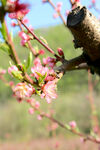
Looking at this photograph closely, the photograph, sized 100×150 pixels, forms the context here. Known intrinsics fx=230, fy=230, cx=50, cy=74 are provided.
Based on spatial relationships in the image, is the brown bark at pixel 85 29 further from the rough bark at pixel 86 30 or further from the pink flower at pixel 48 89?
the pink flower at pixel 48 89

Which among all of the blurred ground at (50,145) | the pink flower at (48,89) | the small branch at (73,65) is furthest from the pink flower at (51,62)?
the blurred ground at (50,145)

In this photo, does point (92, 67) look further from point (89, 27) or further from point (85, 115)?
point (85, 115)

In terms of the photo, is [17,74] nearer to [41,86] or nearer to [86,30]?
[41,86]

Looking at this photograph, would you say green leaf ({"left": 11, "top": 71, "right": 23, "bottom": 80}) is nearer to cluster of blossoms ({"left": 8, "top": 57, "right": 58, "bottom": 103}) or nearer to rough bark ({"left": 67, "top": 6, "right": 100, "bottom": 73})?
cluster of blossoms ({"left": 8, "top": 57, "right": 58, "bottom": 103})

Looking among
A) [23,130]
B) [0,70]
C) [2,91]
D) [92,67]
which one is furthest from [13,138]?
[92,67]

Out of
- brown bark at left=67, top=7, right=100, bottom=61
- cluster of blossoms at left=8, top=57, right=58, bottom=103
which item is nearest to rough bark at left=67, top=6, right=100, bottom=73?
brown bark at left=67, top=7, right=100, bottom=61

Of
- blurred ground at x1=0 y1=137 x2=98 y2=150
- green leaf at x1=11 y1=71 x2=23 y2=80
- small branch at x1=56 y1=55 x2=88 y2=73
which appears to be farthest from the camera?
blurred ground at x1=0 y1=137 x2=98 y2=150

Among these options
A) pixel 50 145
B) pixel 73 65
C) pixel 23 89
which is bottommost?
pixel 23 89

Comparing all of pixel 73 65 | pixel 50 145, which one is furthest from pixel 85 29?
pixel 50 145

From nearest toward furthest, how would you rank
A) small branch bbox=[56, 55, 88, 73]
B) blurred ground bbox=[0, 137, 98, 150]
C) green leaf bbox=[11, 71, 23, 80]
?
green leaf bbox=[11, 71, 23, 80] → small branch bbox=[56, 55, 88, 73] → blurred ground bbox=[0, 137, 98, 150]
